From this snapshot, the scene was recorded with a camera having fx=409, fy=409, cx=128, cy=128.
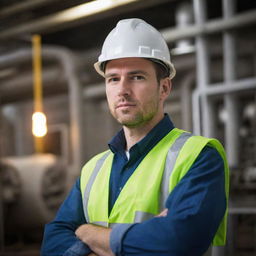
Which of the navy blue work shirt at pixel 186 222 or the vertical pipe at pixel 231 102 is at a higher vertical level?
the vertical pipe at pixel 231 102

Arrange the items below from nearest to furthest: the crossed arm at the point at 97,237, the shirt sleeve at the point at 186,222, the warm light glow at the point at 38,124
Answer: the shirt sleeve at the point at 186,222 → the crossed arm at the point at 97,237 → the warm light glow at the point at 38,124

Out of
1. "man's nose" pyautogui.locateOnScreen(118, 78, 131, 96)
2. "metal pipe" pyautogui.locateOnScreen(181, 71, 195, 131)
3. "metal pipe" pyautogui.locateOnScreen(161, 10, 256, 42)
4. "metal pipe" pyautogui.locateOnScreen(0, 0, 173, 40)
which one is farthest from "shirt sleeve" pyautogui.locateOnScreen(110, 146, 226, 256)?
"metal pipe" pyautogui.locateOnScreen(181, 71, 195, 131)

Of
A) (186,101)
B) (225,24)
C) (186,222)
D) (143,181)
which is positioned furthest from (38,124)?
(186,101)

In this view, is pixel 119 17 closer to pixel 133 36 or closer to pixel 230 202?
→ pixel 230 202

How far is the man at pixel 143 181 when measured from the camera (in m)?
1.41

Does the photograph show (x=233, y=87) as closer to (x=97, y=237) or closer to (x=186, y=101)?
(x=97, y=237)

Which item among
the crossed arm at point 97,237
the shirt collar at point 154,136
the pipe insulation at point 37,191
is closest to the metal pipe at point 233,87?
the shirt collar at point 154,136

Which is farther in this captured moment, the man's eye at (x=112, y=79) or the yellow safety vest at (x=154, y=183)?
the man's eye at (x=112, y=79)

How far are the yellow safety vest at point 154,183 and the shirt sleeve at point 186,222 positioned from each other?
55mm

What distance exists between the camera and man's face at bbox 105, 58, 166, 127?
5.34ft

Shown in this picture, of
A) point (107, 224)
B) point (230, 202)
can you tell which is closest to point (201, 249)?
point (107, 224)

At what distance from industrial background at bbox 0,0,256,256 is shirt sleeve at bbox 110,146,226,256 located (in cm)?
97

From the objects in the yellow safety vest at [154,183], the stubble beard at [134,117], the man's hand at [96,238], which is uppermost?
the stubble beard at [134,117]

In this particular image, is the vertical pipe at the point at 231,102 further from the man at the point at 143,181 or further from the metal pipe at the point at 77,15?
the man at the point at 143,181
